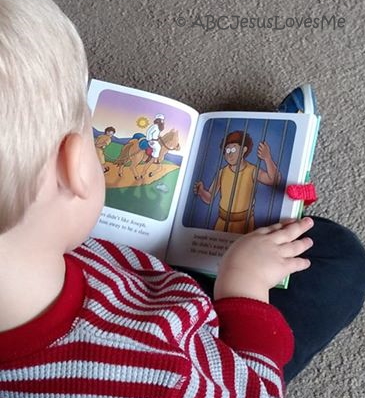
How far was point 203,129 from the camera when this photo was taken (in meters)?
0.92

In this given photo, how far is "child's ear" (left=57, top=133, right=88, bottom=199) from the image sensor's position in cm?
55

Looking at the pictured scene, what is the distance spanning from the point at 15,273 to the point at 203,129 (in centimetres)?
41

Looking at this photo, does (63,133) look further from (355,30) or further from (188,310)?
(355,30)

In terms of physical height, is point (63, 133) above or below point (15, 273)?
above

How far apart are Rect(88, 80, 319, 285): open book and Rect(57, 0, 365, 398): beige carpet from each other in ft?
0.55

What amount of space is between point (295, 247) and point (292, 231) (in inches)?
0.7

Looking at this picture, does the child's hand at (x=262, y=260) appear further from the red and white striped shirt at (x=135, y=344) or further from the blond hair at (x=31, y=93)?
the blond hair at (x=31, y=93)

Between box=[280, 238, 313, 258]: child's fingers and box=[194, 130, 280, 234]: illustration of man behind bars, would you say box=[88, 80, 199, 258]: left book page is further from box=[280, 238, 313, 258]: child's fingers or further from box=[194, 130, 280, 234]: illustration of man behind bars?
box=[280, 238, 313, 258]: child's fingers

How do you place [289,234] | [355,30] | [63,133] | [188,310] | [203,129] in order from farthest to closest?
[355,30], [203,129], [289,234], [188,310], [63,133]

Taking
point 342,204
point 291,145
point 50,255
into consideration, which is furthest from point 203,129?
point 50,255

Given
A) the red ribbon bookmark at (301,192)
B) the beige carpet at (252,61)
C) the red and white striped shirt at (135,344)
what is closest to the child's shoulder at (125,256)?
the red and white striped shirt at (135,344)

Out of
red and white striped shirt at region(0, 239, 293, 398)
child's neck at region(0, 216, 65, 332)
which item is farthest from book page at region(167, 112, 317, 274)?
child's neck at region(0, 216, 65, 332)

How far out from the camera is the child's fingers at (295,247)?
81 centimetres

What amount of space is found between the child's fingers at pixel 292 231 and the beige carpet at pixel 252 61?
197 mm
